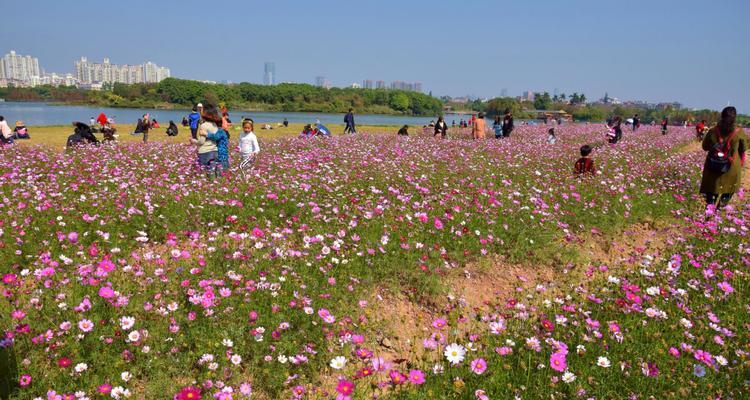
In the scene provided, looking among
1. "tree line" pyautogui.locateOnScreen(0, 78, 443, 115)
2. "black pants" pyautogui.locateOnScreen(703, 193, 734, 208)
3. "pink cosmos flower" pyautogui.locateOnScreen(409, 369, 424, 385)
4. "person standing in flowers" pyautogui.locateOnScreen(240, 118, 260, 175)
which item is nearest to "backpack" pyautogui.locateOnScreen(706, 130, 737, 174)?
"black pants" pyautogui.locateOnScreen(703, 193, 734, 208)

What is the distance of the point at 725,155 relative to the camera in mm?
7277

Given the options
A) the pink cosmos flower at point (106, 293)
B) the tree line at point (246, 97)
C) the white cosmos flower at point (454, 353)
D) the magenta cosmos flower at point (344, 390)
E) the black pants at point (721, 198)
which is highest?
the tree line at point (246, 97)

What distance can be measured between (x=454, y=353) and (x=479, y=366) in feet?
0.61

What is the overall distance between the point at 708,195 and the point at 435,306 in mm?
6318

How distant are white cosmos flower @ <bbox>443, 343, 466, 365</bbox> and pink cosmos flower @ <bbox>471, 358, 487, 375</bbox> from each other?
91 mm

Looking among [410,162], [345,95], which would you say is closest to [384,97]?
[345,95]

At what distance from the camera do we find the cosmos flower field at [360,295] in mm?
2967

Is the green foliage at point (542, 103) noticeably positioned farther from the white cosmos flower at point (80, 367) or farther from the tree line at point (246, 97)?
the white cosmos flower at point (80, 367)

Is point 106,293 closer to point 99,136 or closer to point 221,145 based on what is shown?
point 221,145

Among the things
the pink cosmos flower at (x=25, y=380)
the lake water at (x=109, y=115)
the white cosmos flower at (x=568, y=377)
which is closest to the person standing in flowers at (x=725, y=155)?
the white cosmos flower at (x=568, y=377)

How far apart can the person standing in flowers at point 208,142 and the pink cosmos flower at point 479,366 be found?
6.79 metres

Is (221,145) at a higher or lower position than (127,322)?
higher

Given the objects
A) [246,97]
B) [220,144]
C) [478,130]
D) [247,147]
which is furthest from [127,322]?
[246,97]

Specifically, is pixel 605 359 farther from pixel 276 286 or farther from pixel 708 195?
pixel 708 195
